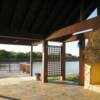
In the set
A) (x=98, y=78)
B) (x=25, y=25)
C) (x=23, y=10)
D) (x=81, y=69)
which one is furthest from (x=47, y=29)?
(x=98, y=78)

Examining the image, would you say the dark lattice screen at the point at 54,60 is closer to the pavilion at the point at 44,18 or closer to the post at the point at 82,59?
the pavilion at the point at 44,18

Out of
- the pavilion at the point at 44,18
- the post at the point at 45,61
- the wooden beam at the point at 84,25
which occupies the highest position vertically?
the pavilion at the point at 44,18

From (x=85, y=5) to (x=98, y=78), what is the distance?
335 centimetres

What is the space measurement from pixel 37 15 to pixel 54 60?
12.6 feet

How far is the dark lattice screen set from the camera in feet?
38.8

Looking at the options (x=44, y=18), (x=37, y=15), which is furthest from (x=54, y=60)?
(x=37, y=15)

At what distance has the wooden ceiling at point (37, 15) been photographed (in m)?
8.33

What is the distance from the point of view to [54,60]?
39.7 feet

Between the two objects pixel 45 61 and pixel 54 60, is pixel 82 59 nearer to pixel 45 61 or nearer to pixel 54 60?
pixel 45 61

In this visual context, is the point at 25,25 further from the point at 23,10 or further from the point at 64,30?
the point at 64,30

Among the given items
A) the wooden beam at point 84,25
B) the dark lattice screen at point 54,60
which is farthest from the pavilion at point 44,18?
the dark lattice screen at point 54,60

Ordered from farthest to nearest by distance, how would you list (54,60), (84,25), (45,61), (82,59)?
1. (54,60)
2. (45,61)
3. (82,59)
4. (84,25)

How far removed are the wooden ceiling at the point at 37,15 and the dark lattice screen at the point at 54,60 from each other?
166 centimetres

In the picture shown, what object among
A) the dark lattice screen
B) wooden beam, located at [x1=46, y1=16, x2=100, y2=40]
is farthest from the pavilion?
the dark lattice screen
